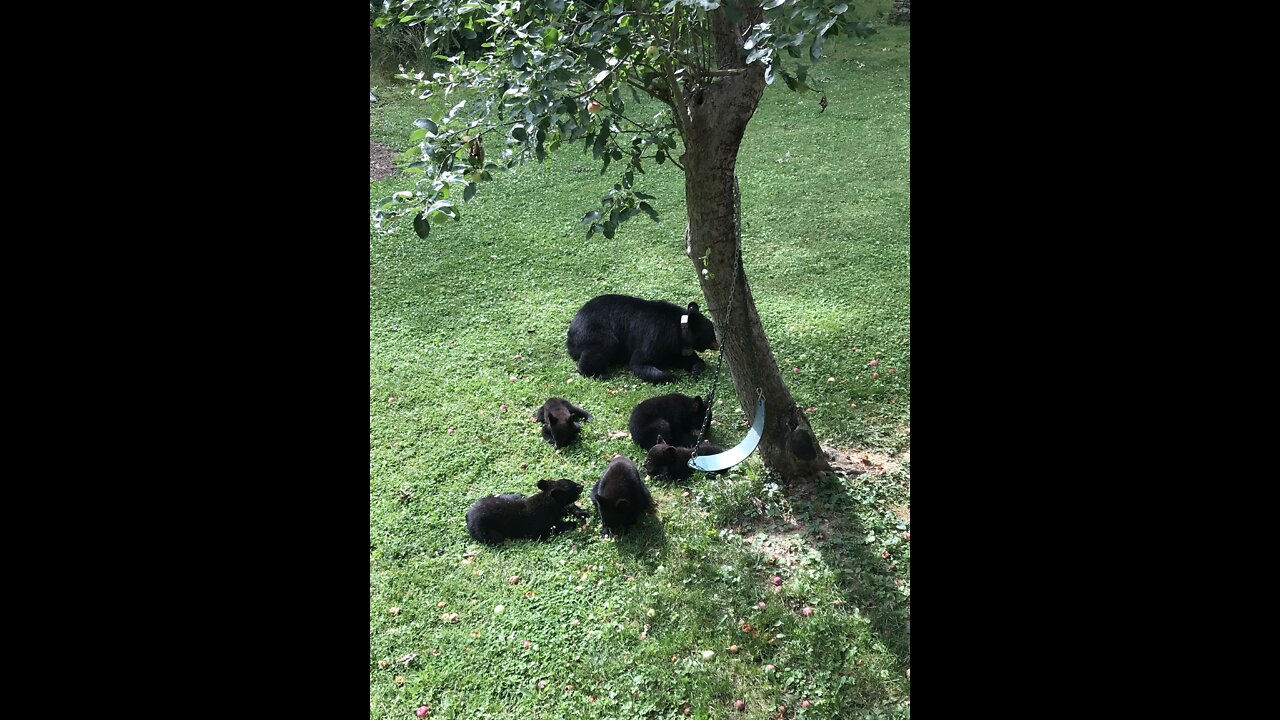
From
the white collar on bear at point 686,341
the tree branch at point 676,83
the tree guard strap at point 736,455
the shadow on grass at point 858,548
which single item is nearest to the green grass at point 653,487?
the shadow on grass at point 858,548

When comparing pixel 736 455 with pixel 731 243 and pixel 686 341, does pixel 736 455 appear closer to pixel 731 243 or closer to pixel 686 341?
pixel 731 243

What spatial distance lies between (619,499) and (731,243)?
5.65ft

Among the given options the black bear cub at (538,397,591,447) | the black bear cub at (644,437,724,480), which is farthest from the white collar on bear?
the black bear cub at (644,437,724,480)

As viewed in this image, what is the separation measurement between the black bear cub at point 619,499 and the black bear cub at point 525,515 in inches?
9.0

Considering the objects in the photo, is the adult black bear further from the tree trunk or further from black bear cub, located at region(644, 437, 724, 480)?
the tree trunk

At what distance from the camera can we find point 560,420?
6375mm

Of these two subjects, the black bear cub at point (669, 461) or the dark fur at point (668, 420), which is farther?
the dark fur at point (668, 420)

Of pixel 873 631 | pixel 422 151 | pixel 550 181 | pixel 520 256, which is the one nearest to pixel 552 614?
pixel 873 631

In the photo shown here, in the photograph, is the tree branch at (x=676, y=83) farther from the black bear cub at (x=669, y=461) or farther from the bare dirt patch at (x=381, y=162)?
the bare dirt patch at (x=381, y=162)

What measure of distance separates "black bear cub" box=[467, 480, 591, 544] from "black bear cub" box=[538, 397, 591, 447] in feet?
2.92

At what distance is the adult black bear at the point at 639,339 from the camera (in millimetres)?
7371

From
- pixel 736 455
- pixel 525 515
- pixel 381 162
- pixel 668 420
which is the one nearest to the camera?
pixel 736 455

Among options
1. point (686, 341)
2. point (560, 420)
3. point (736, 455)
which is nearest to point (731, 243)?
point (736, 455)

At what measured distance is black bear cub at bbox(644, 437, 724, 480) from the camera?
5.81 meters
